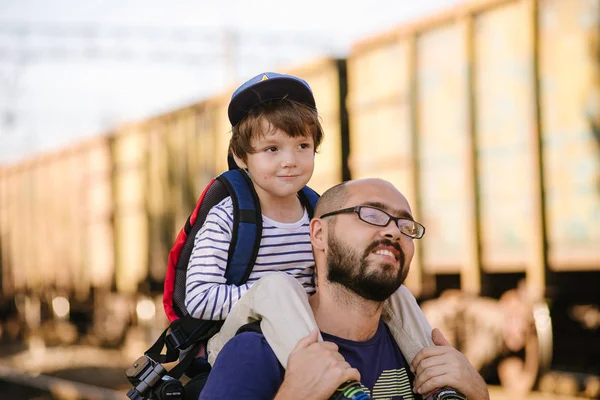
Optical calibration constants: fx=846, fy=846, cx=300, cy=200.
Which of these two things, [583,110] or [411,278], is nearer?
[583,110]

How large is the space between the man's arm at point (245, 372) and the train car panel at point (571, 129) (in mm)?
5667

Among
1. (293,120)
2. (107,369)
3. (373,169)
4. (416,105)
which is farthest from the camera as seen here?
(107,369)

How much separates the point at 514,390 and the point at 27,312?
60.2 feet

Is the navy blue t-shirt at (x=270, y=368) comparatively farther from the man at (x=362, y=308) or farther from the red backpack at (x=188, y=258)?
the red backpack at (x=188, y=258)

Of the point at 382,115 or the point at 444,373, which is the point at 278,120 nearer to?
the point at 444,373

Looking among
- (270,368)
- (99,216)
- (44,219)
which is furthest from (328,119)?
(44,219)

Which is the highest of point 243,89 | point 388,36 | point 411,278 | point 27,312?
point 388,36

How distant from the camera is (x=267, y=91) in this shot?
2969 mm

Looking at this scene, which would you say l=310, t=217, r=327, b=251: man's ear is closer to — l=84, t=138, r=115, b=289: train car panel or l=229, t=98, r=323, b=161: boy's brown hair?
l=229, t=98, r=323, b=161: boy's brown hair

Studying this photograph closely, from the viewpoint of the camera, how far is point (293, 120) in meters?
2.90

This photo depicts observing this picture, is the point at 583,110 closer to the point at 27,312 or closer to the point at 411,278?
the point at 411,278

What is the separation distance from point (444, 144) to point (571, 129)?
1.73m

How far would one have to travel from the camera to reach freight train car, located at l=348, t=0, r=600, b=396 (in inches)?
302

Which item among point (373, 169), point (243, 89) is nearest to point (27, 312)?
point (373, 169)
